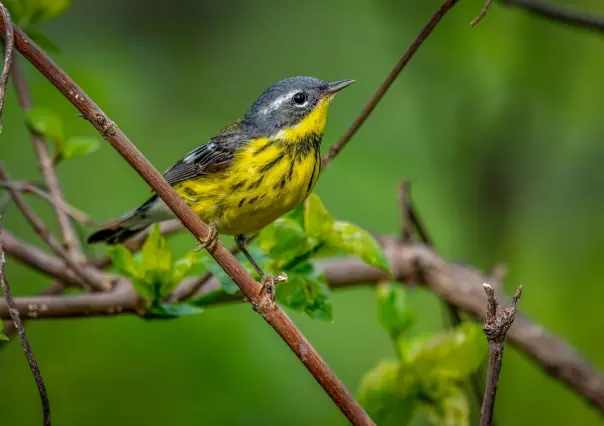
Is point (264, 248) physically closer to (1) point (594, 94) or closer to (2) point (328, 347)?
(2) point (328, 347)

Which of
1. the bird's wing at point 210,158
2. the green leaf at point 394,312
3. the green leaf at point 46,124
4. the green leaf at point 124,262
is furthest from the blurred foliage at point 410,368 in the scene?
the green leaf at point 46,124

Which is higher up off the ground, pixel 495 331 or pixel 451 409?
pixel 495 331

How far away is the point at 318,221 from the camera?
2.41 m

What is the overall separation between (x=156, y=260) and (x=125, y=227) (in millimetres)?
951

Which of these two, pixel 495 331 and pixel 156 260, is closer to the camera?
pixel 495 331

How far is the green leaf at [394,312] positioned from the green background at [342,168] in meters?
1.22

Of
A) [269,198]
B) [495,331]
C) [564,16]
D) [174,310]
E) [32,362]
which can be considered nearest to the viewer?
[495,331]

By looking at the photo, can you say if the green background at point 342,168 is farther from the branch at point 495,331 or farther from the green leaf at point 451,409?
the branch at point 495,331

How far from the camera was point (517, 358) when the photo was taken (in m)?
4.43

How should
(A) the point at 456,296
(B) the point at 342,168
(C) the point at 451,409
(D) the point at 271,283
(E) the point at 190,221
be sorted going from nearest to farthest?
1. (E) the point at 190,221
2. (D) the point at 271,283
3. (C) the point at 451,409
4. (A) the point at 456,296
5. (B) the point at 342,168

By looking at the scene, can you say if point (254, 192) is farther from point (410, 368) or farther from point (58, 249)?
point (410, 368)

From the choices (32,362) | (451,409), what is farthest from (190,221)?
(451,409)

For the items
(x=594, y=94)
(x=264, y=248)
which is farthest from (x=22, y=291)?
(x=594, y=94)

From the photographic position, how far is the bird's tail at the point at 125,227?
128 inches
